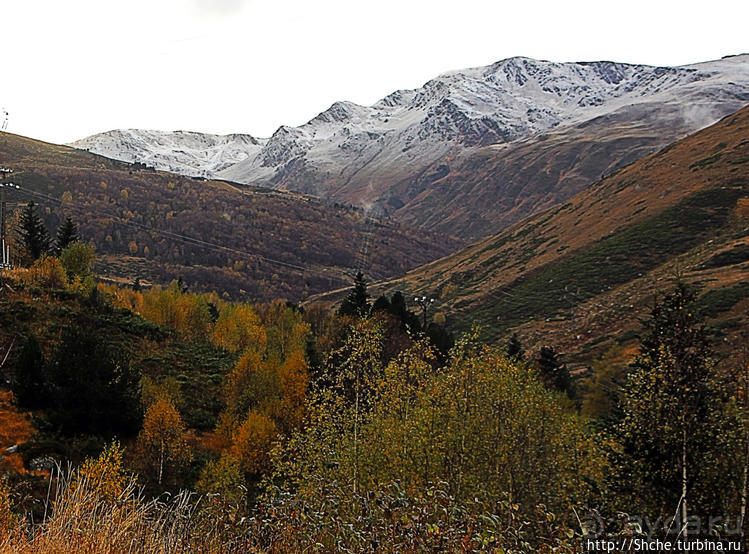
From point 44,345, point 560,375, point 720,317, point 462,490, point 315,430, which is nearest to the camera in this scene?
point 462,490

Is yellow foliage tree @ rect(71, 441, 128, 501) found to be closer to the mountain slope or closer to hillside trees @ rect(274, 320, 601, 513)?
hillside trees @ rect(274, 320, 601, 513)

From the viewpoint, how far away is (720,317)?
83.1 metres

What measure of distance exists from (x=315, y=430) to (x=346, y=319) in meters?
29.2

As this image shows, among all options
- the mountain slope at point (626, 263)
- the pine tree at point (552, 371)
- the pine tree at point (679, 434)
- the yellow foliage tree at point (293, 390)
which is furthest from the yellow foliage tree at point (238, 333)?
the pine tree at point (679, 434)

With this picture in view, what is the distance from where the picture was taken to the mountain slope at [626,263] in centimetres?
10462

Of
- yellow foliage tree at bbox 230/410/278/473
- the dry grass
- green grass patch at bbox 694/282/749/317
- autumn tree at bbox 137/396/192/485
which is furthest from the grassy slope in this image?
green grass patch at bbox 694/282/749/317

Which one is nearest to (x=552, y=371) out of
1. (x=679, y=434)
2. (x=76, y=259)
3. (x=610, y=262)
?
(x=679, y=434)

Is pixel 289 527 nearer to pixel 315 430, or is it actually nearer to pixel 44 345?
pixel 315 430

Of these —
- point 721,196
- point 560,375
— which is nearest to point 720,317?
point 560,375

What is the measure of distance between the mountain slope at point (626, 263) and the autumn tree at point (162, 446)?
3003 inches

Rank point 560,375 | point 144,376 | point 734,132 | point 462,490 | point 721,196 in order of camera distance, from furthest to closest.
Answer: point 734,132
point 721,196
point 560,375
point 144,376
point 462,490

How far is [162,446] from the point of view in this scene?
33688mm

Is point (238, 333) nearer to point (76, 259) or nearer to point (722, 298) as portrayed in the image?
point (76, 259)

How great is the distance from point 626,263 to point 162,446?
430 feet
